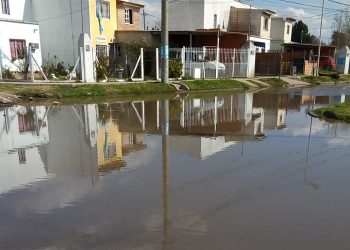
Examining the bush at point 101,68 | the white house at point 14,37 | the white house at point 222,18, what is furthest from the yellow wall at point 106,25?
the white house at point 222,18

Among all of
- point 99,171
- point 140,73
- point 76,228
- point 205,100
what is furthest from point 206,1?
point 76,228

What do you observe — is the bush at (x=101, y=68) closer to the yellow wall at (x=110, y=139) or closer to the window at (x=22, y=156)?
the yellow wall at (x=110, y=139)

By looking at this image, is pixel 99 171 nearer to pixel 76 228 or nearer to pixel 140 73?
pixel 76 228

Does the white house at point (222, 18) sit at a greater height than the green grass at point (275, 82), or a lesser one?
greater

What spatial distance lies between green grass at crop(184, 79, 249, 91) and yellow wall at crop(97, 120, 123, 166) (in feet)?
39.4

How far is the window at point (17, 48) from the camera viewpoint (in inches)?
912

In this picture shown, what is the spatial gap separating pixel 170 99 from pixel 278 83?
14229 mm

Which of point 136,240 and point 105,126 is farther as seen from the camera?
point 105,126

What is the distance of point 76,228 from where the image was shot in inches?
184

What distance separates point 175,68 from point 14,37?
35.0 ft

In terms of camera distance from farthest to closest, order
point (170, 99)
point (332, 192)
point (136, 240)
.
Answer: point (170, 99), point (332, 192), point (136, 240)

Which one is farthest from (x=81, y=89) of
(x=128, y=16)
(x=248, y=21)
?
(x=248, y=21)

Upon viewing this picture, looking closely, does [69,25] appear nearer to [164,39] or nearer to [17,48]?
[17,48]

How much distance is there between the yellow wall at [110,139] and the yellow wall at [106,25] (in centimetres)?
1584
